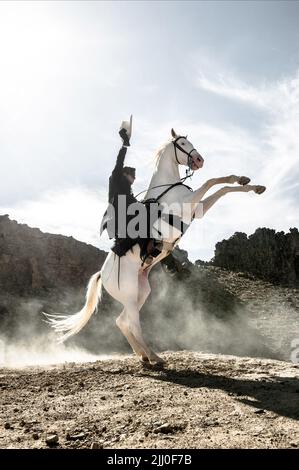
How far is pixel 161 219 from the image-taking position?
707 centimetres

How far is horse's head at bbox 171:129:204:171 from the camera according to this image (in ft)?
24.7

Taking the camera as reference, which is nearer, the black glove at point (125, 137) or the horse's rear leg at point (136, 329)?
the horse's rear leg at point (136, 329)

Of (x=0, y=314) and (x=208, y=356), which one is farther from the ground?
(x=0, y=314)

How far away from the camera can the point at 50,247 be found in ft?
64.0

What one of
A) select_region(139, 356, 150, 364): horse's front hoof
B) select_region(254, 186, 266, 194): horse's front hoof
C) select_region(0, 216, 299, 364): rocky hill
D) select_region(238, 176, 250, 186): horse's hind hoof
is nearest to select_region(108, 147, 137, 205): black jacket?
select_region(238, 176, 250, 186): horse's hind hoof

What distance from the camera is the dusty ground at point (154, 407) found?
10.2 ft

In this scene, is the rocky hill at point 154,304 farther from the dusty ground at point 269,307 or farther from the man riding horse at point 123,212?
the man riding horse at point 123,212

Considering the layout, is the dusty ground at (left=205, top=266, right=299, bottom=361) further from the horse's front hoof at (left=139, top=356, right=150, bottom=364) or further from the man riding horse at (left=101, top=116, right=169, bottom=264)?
the man riding horse at (left=101, top=116, right=169, bottom=264)


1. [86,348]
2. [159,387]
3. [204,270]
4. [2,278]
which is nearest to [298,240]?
[204,270]

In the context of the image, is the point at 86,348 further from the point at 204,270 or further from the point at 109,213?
the point at 109,213

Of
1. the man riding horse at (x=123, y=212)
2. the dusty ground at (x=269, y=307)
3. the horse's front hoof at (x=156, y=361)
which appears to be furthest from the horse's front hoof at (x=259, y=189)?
the dusty ground at (x=269, y=307)

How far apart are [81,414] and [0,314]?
12.2 meters

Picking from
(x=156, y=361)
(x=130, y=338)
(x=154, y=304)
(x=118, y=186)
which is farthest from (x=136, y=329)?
(x=154, y=304)

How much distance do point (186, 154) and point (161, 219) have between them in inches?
53.0
